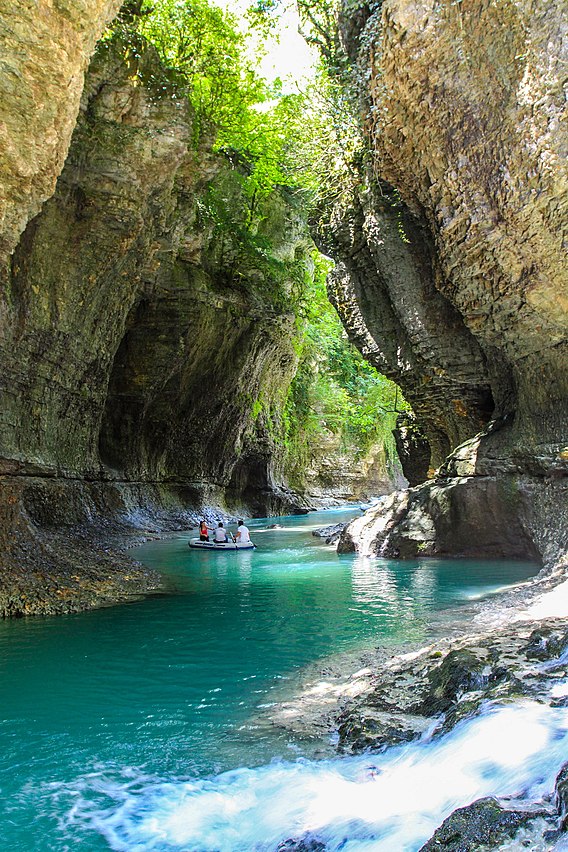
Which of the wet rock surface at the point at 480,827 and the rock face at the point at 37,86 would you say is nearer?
the wet rock surface at the point at 480,827

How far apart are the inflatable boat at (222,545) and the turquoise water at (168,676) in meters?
4.56

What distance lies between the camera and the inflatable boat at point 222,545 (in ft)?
55.7

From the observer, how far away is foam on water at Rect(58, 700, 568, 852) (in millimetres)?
3340

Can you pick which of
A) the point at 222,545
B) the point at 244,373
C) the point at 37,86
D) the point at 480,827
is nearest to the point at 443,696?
the point at 480,827

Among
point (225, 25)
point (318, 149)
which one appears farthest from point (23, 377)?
point (225, 25)

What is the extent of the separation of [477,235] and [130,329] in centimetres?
1266

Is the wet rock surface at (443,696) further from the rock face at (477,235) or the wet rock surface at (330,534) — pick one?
the wet rock surface at (330,534)

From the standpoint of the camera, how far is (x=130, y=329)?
20.5 metres

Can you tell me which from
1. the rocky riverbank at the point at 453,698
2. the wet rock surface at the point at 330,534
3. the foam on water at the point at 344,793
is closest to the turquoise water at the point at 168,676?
the foam on water at the point at 344,793

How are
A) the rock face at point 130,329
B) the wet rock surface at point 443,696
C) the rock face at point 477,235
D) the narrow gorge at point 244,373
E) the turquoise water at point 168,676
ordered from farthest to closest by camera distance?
1. the rock face at point 130,329
2. the rock face at point 477,235
3. the narrow gorge at point 244,373
4. the turquoise water at point 168,676
5. the wet rock surface at point 443,696

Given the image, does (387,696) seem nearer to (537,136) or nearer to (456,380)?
(537,136)

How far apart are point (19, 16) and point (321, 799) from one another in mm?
8563

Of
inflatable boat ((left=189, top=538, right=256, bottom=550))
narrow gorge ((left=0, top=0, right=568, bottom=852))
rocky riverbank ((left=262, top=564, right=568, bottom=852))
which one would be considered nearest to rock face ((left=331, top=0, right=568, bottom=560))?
narrow gorge ((left=0, top=0, right=568, bottom=852))

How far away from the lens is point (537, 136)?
8.91 m
